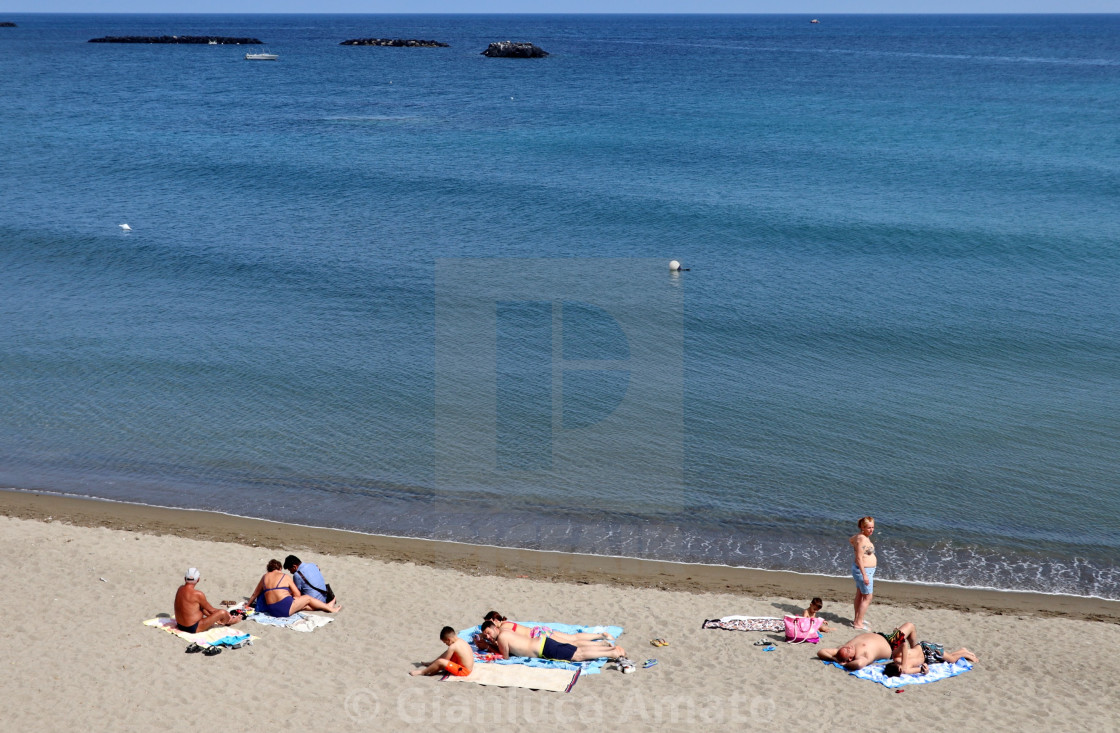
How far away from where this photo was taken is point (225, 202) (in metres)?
33.4

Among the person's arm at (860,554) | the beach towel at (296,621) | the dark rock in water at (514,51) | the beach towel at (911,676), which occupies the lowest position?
the beach towel at (911,676)

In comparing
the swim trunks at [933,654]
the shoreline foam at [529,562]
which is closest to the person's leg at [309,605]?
the shoreline foam at [529,562]

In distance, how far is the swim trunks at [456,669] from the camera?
9.50 m

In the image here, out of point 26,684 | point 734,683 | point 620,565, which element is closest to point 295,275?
point 620,565

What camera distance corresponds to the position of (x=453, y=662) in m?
9.59

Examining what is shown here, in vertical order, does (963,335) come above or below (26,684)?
above

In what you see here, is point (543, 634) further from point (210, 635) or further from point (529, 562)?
point (210, 635)

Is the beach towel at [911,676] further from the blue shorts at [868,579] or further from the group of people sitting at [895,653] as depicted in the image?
the blue shorts at [868,579]

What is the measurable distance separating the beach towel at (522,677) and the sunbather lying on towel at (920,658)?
3.29 meters

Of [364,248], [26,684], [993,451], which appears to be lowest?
[26,684]

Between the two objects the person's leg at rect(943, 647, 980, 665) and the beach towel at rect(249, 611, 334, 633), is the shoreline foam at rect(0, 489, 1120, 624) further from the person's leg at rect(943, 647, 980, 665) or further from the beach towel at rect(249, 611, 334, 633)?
the beach towel at rect(249, 611, 334, 633)

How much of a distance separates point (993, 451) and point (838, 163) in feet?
79.7

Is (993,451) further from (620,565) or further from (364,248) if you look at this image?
(364,248)

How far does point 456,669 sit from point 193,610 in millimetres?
2979
